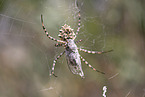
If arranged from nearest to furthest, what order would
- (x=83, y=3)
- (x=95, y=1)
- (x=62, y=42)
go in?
(x=62, y=42), (x=83, y=3), (x=95, y=1)

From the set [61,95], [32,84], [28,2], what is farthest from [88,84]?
[28,2]

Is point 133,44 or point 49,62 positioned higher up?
point 49,62

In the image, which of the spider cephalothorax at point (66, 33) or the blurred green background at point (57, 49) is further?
the blurred green background at point (57, 49)

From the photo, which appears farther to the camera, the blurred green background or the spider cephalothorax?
the blurred green background

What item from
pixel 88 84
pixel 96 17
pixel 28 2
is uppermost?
pixel 28 2

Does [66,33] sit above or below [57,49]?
above

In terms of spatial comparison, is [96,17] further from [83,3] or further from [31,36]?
[31,36]

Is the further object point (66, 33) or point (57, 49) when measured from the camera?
point (57, 49)

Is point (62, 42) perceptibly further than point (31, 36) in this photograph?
No
